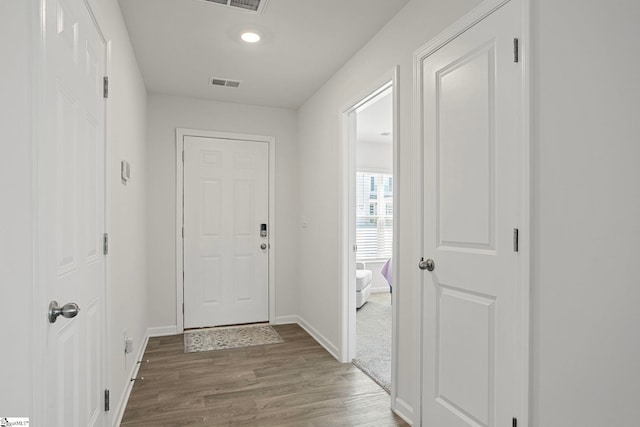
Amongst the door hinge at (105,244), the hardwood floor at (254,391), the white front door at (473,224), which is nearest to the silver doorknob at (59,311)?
the door hinge at (105,244)

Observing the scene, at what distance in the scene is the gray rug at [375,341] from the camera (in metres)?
3.08

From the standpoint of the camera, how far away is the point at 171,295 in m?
4.18

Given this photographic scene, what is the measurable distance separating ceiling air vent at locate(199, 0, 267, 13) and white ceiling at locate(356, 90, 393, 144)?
1.96 meters

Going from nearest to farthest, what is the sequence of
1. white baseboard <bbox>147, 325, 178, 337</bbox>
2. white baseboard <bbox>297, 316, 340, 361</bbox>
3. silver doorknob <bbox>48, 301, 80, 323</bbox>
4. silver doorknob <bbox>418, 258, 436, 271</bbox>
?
silver doorknob <bbox>48, 301, 80, 323</bbox>
silver doorknob <bbox>418, 258, 436, 271</bbox>
white baseboard <bbox>297, 316, 340, 361</bbox>
white baseboard <bbox>147, 325, 178, 337</bbox>

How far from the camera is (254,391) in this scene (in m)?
2.75

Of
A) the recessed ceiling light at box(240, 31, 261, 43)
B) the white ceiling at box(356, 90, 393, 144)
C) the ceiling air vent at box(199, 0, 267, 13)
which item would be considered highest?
the ceiling air vent at box(199, 0, 267, 13)

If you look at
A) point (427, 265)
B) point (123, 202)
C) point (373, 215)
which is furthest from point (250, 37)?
point (373, 215)

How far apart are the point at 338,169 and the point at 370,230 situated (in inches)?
135

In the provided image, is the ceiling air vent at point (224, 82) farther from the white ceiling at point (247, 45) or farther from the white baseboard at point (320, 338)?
the white baseboard at point (320, 338)

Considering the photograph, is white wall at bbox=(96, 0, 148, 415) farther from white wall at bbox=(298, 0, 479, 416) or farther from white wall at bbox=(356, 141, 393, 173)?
white wall at bbox=(356, 141, 393, 173)

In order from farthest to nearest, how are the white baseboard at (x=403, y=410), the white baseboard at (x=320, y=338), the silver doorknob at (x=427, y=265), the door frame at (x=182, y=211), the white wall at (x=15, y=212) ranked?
1. the door frame at (x=182, y=211)
2. the white baseboard at (x=320, y=338)
3. the white baseboard at (x=403, y=410)
4. the silver doorknob at (x=427, y=265)
5. the white wall at (x=15, y=212)

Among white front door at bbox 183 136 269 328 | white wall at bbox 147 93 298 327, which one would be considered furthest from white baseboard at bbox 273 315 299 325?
white front door at bbox 183 136 269 328

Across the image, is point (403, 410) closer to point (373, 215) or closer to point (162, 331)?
point (162, 331)

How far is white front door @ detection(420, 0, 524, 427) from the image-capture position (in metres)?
1.62
